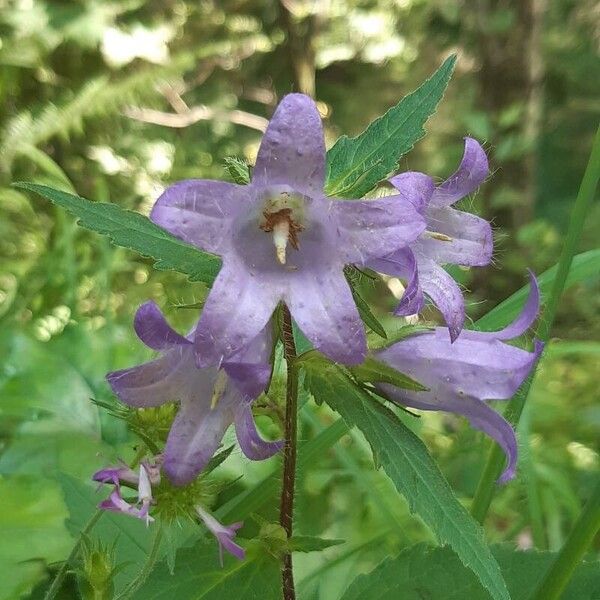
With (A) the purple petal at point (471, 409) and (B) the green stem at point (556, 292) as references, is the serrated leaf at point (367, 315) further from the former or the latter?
(B) the green stem at point (556, 292)

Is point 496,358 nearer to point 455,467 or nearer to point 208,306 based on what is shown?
point 208,306

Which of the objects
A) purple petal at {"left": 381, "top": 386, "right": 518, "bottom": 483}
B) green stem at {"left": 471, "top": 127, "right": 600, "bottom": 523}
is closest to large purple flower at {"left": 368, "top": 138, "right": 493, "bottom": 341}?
purple petal at {"left": 381, "top": 386, "right": 518, "bottom": 483}

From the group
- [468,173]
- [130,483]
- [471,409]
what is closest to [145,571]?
[130,483]

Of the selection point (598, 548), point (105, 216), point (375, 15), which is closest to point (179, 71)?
point (375, 15)

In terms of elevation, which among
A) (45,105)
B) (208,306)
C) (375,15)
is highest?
(375,15)

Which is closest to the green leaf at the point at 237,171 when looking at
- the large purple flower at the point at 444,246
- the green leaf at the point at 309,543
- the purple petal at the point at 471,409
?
the large purple flower at the point at 444,246

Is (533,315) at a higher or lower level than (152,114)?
lower

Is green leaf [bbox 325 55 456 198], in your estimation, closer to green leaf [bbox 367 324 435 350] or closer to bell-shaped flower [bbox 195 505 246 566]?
green leaf [bbox 367 324 435 350]
